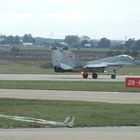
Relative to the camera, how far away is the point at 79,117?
69.9 ft

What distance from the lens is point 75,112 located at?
23.1 metres

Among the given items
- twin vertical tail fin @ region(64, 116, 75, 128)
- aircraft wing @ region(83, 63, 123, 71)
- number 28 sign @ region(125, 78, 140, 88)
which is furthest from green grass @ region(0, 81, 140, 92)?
aircraft wing @ region(83, 63, 123, 71)

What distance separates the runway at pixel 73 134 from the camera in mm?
15953

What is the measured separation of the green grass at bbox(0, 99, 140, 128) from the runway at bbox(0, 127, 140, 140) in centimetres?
120

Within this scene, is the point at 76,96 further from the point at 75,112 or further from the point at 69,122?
the point at 69,122

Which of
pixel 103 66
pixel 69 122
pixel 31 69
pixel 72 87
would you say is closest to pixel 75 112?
pixel 69 122

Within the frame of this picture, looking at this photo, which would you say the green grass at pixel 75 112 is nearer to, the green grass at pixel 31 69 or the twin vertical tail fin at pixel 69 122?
the twin vertical tail fin at pixel 69 122

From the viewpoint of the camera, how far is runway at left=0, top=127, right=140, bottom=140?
52.3ft

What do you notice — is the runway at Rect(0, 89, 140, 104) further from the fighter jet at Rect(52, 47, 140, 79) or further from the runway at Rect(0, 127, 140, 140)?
the fighter jet at Rect(52, 47, 140, 79)

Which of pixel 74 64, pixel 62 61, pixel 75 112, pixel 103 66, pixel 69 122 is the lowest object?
pixel 103 66

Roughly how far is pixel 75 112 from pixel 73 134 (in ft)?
20.9

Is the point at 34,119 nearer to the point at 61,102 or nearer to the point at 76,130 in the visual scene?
the point at 76,130

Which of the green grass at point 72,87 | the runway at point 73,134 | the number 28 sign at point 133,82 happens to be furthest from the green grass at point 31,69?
the runway at point 73,134

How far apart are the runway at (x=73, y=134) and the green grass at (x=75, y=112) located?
3.94 feet
